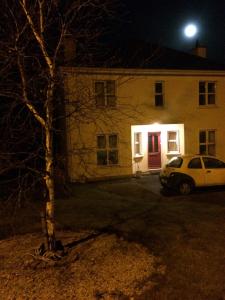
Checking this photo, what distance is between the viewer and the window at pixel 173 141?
19281mm

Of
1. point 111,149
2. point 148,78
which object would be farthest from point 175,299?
point 148,78

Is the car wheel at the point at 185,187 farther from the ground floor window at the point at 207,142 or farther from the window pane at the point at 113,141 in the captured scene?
the ground floor window at the point at 207,142

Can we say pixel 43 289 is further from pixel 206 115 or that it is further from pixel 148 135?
pixel 206 115

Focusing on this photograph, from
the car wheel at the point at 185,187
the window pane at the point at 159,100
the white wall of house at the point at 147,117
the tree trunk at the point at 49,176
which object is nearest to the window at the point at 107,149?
the white wall of house at the point at 147,117

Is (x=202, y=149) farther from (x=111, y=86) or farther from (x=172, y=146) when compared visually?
(x=111, y=86)

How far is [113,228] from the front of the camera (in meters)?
9.43

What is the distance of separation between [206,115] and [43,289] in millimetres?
15878

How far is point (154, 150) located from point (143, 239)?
1088 cm

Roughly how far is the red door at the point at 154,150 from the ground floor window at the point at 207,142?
2.64 m

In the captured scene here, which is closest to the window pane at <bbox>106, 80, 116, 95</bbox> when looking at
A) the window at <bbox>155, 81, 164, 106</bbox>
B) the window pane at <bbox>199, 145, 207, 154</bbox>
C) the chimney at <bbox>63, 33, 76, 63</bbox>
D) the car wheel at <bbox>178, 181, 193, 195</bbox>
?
the window at <bbox>155, 81, 164, 106</bbox>

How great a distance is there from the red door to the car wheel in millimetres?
5259

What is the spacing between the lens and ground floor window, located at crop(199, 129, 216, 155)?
19891 millimetres

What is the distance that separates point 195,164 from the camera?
13875 mm

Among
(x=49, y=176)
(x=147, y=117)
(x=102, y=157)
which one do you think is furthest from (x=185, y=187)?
(x=49, y=176)
